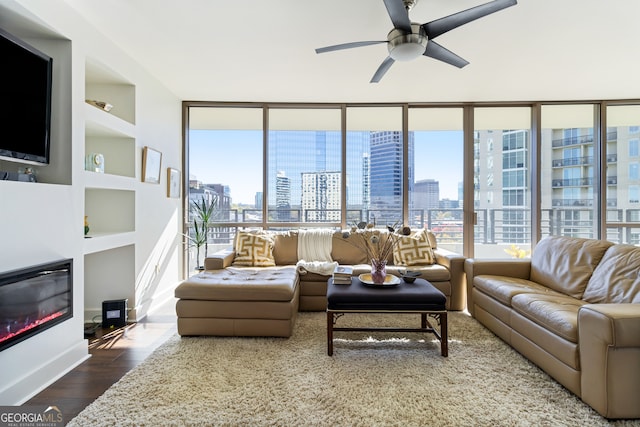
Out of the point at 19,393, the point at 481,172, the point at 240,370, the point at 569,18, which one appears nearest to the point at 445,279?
the point at 481,172

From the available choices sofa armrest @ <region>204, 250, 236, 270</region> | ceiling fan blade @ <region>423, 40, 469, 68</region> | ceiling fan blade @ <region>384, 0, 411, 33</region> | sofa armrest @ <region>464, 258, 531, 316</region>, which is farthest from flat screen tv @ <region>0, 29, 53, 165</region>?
sofa armrest @ <region>464, 258, 531, 316</region>

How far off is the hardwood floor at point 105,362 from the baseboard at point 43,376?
38mm

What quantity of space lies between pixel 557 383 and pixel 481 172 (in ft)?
10.4

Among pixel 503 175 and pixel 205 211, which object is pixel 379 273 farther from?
pixel 503 175

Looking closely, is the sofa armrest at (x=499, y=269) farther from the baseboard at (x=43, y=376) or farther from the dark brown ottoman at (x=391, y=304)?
the baseboard at (x=43, y=376)

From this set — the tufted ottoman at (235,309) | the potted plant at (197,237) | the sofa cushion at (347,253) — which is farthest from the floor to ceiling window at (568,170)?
the potted plant at (197,237)

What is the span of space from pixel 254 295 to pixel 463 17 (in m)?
2.59

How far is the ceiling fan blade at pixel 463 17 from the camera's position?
174 centimetres

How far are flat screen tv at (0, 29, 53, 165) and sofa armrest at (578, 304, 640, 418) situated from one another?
11.8 ft

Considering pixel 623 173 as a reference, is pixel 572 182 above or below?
below

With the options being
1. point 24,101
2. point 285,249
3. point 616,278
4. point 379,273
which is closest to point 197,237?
point 285,249

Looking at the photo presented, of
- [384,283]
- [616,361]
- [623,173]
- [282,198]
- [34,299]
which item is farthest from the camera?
[282,198]

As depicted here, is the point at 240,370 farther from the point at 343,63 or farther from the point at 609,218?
the point at 609,218

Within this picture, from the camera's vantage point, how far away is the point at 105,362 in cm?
223
